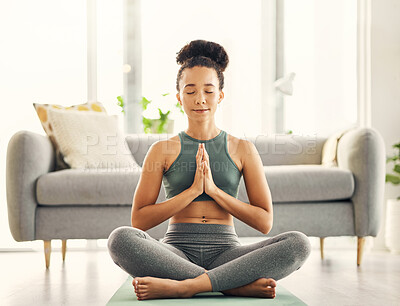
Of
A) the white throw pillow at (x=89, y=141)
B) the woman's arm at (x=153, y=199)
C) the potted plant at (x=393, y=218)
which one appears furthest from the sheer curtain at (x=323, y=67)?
the woman's arm at (x=153, y=199)

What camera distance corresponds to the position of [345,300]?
173cm

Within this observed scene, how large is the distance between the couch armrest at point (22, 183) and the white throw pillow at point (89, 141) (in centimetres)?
29

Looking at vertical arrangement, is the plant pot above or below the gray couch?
below

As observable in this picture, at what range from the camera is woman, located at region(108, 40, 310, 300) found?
1447 mm

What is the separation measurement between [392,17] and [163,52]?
1.88m

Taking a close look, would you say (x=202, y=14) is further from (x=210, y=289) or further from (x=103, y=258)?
(x=210, y=289)

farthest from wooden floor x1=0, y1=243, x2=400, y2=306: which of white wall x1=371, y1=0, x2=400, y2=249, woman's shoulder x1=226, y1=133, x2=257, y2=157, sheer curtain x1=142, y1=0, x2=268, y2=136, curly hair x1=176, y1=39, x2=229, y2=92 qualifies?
sheer curtain x1=142, y1=0, x2=268, y2=136

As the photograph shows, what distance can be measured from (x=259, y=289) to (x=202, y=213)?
326mm

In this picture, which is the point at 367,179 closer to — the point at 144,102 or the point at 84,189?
the point at 84,189

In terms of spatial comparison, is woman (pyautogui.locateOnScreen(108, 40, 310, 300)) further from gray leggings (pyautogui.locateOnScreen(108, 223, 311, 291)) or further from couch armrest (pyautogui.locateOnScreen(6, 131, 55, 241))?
couch armrest (pyautogui.locateOnScreen(6, 131, 55, 241))

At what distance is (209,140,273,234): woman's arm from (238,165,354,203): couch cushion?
85 cm

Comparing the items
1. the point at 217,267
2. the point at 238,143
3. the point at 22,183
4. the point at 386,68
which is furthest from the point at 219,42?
the point at 217,267

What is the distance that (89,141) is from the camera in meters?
2.88

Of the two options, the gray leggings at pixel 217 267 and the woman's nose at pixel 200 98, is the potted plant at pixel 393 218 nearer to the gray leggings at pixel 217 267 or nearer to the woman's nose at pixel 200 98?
the gray leggings at pixel 217 267
